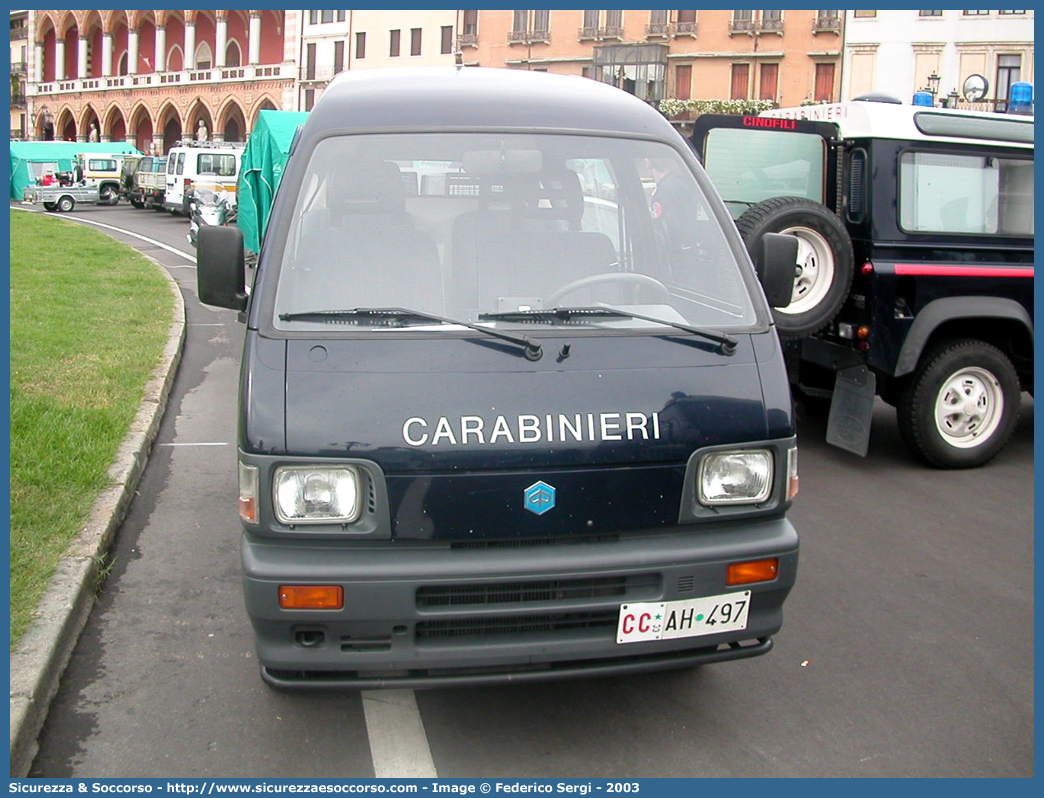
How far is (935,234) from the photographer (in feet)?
22.2

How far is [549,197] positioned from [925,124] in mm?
3819

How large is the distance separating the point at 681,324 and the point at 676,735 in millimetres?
1390

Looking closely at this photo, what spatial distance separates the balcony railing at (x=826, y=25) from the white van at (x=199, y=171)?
1393 inches

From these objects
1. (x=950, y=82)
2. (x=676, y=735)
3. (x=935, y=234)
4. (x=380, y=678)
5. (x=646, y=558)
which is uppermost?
(x=950, y=82)

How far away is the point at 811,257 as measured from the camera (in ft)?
21.6

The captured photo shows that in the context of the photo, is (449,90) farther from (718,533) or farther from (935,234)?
(935,234)

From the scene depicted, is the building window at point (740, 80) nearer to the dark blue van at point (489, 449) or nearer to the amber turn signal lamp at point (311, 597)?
the dark blue van at point (489, 449)

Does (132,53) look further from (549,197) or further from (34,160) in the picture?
(549,197)

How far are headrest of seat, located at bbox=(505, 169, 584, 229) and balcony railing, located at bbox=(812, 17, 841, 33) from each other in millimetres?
58161

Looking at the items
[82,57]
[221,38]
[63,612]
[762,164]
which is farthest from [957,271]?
[82,57]

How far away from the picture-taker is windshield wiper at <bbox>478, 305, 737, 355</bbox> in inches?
140

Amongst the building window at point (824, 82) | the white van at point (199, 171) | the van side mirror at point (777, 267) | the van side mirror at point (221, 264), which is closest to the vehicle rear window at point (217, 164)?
the white van at point (199, 171)

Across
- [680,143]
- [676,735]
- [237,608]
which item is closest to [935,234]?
[680,143]

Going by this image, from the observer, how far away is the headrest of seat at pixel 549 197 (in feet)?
13.0
